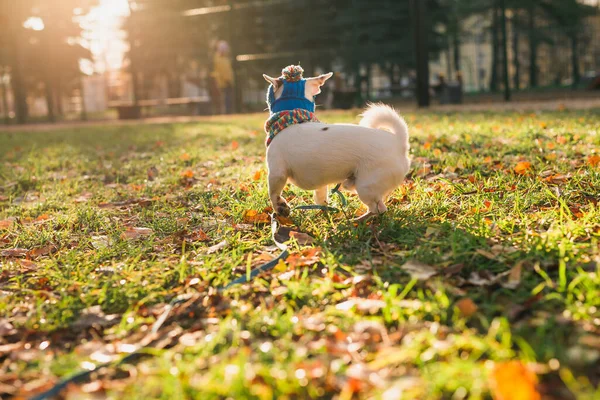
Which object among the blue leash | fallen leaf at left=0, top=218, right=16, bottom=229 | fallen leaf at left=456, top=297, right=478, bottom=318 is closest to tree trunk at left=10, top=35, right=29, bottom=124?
fallen leaf at left=0, top=218, right=16, bottom=229

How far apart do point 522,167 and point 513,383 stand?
309cm

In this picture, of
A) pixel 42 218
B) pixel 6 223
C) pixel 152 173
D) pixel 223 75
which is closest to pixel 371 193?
pixel 42 218

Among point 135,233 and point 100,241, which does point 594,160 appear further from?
point 100,241

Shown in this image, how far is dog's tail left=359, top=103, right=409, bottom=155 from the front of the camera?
3.13m

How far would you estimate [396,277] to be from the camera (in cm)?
242

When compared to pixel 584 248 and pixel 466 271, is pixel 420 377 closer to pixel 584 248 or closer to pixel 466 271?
pixel 466 271

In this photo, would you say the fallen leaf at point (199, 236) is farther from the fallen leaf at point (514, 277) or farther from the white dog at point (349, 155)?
the fallen leaf at point (514, 277)

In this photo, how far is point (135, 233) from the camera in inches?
136

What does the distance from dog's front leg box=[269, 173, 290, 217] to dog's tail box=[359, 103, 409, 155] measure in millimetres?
556

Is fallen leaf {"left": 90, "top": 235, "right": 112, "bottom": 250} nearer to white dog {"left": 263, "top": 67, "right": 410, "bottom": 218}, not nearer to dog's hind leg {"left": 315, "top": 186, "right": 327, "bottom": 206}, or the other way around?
white dog {"left": 263, "top": 67, "right": 410, "bottom": 218}

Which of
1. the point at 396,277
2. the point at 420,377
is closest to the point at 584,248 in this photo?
the point at 396,277

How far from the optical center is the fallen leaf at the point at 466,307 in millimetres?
1977

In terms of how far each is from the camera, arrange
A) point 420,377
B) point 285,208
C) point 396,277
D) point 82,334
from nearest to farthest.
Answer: point 420,377 < point 82,334 < point 396,277 < point 285,208

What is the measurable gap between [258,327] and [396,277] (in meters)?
0.66
